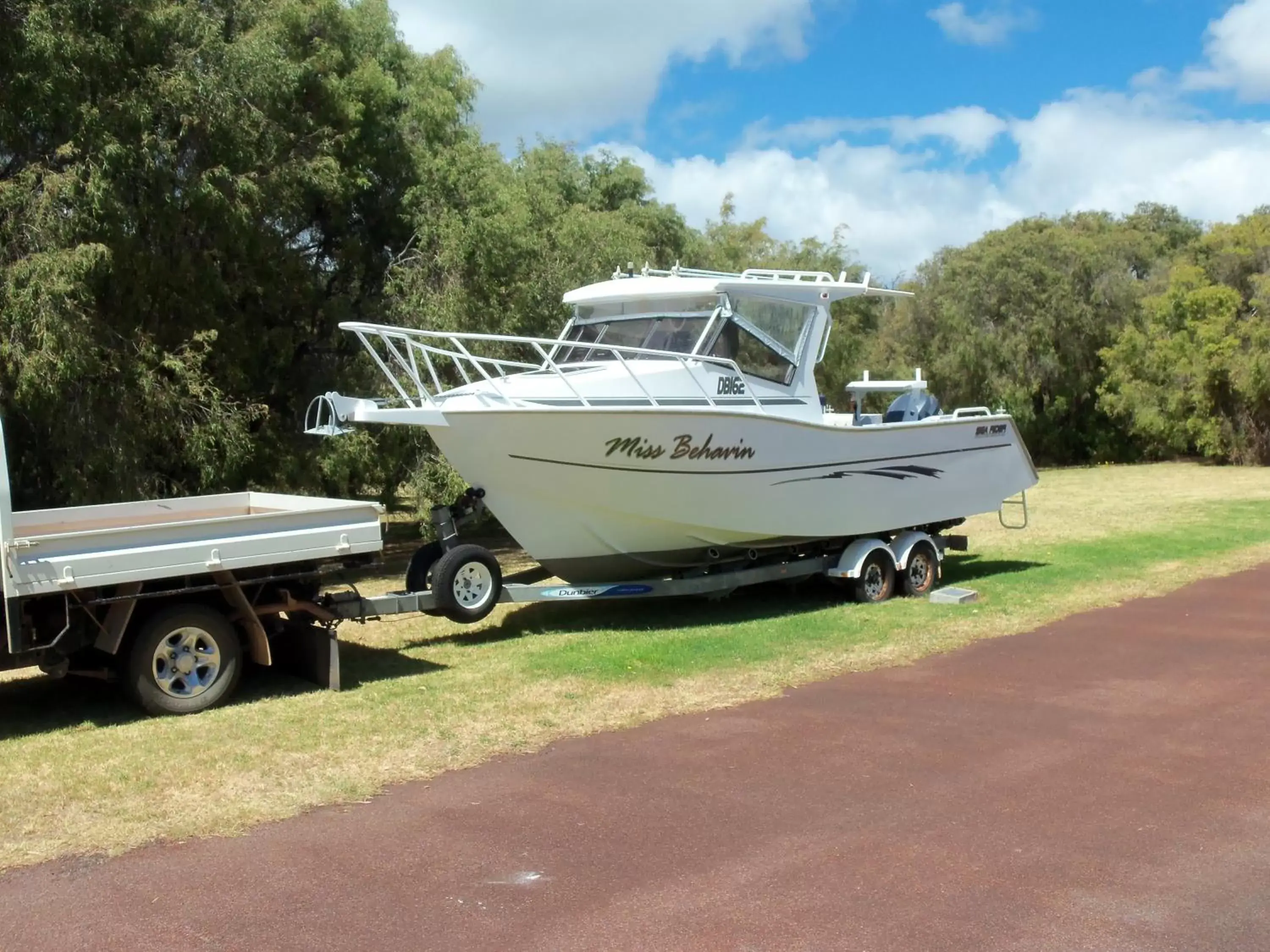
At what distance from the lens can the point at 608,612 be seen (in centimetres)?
1141

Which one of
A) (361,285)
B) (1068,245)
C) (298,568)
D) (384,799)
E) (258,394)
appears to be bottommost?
(384,799)

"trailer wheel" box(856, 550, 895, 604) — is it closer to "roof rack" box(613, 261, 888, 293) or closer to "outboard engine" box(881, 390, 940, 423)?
"outboard engine" box(881, 390, 940, 423)

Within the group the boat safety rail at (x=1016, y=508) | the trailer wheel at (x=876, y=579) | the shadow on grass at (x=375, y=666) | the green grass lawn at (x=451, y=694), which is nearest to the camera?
the green grass lawn at (x=451, y=694)

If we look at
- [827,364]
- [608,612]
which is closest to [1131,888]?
[608,612]

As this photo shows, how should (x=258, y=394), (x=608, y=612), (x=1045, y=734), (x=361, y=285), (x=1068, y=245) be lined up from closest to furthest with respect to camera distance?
(x=1045, y=734) < (x=608, y=612) < (x=258, y=394) < (x=361, y=285) < (x=1068, y=245)

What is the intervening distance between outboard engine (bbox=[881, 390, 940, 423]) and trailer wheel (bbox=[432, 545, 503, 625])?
16.6 feet

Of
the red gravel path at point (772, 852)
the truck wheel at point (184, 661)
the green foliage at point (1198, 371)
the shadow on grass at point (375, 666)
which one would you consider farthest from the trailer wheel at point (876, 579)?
the green foliage at point (1198, 371)

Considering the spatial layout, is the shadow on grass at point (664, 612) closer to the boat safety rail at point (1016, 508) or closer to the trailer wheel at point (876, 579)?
the trailer wheel at point (876, 579)

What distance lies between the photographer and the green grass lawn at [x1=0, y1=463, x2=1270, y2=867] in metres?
5.96

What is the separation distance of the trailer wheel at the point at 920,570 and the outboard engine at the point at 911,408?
1.41m

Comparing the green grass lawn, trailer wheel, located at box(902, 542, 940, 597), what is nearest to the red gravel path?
the green grass lawn

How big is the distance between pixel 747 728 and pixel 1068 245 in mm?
31852

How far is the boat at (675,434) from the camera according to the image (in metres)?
9.63

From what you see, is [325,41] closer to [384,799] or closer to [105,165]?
[105,165]
